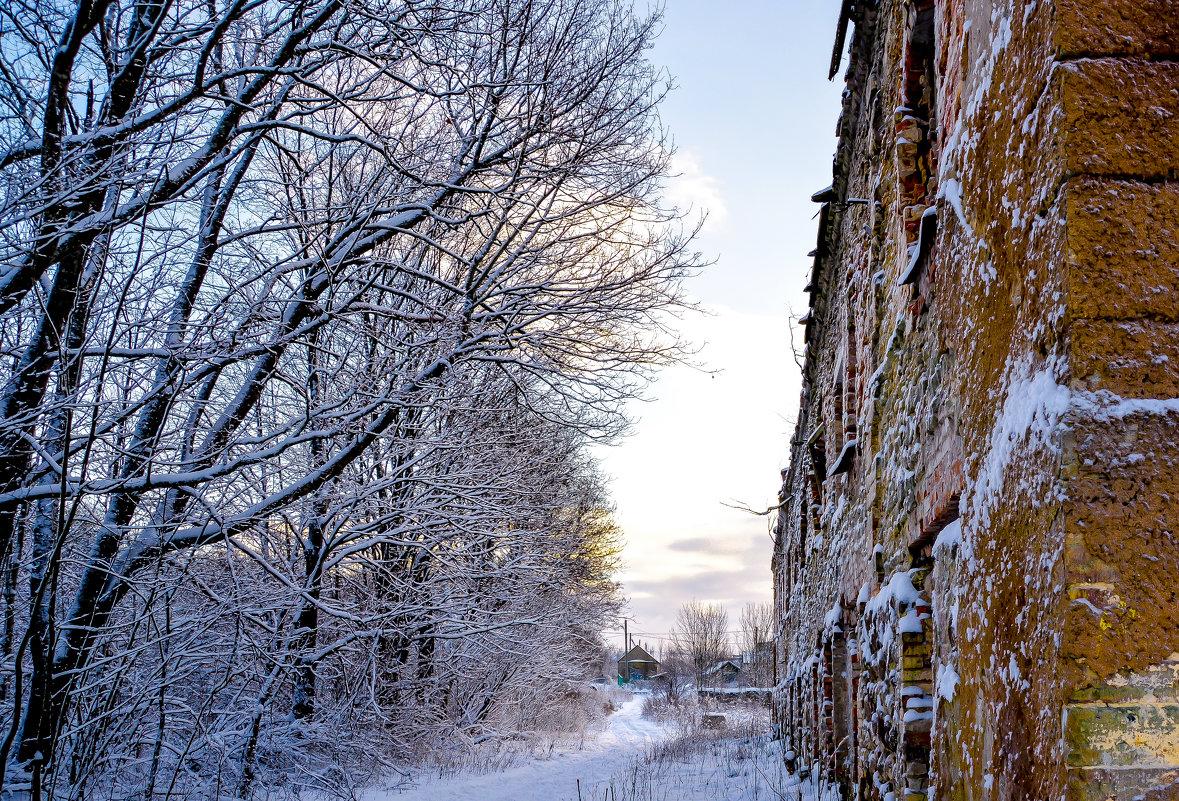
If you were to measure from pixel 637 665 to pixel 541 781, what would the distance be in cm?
7327

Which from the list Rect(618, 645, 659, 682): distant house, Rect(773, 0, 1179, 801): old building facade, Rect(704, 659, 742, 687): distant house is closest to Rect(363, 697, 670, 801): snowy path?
Rect(773, 0, 1179, 801): old building facade

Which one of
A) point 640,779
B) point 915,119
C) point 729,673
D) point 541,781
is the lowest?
point 729,673

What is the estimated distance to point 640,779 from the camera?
438 inches

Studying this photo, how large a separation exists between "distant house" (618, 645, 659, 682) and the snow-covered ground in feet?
214

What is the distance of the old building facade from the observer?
175 centimetres

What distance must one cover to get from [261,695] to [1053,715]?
334 inches

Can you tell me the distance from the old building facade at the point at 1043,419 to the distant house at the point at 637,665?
79.7 m

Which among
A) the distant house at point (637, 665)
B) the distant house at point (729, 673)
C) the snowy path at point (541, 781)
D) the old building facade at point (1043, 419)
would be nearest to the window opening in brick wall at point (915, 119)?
the old building facade at point (1043, 419)

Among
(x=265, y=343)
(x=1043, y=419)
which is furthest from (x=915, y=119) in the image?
(x=265, y=343)

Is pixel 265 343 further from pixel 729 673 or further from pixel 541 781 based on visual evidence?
pixel 729 673

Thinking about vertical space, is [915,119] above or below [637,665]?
above

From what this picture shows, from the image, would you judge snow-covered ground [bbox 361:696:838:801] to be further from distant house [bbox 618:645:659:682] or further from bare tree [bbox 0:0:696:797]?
distant house [bbox 618:645:659:682]

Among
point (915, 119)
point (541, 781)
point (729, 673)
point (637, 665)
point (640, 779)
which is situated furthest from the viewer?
point (637, 665)

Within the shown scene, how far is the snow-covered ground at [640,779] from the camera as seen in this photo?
30.4 feet
